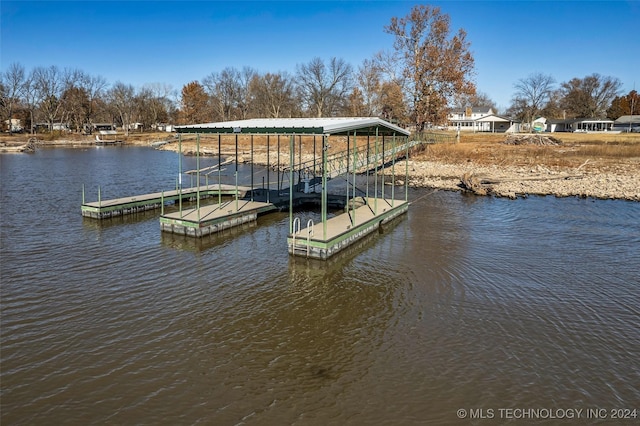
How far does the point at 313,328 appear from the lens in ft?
34.2

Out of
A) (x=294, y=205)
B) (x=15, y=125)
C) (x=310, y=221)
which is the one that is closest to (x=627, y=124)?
(x=294, y=205)

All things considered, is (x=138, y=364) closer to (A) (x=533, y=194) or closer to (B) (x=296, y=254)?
(B) (x=296, y=254)

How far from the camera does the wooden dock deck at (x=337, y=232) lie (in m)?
15.2

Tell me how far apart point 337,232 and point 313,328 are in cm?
616

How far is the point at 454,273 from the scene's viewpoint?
1421 centimetres

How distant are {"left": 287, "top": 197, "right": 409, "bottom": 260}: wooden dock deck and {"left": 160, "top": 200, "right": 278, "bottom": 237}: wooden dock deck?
370 centimetres

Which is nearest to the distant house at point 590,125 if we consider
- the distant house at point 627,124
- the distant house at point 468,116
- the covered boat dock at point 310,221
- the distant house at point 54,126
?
the distant house at point 627,124

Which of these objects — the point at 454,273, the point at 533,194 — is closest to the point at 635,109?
the point at 533,194

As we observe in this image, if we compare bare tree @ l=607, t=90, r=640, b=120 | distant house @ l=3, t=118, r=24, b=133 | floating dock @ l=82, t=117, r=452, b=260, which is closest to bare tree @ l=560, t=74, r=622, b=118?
bare tree @ l=607, t=90, r=640, b=120

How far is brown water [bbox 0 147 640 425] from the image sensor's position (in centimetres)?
777

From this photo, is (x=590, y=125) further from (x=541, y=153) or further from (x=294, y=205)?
(x=294, y=205)

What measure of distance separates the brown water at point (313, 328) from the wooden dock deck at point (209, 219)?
537 millimetres

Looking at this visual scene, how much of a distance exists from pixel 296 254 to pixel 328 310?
14.1 feet

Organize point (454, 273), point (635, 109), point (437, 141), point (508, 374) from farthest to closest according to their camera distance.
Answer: point (635, 109) → point (437, 141) → point (454, 273) → point (508, 374)
